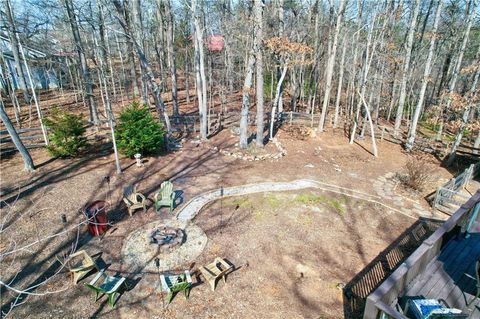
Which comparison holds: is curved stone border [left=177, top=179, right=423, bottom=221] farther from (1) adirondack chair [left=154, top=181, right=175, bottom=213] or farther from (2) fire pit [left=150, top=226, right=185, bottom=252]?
(2) fire pit [left=150, top=226, right=185, bottom=252]

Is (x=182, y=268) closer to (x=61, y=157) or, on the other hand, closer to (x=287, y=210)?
(x=287, y=210)

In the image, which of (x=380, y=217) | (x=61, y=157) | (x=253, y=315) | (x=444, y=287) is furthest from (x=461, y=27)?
(x=61, y=157)

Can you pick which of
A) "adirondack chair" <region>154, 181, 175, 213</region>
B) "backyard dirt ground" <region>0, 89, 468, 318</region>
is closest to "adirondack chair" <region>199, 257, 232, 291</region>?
"backyard dirt ground" <region>0, 89, 468, 318</region>

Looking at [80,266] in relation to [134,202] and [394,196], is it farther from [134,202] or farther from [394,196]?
[394,196]

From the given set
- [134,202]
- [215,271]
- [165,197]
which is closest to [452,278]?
[215,271]

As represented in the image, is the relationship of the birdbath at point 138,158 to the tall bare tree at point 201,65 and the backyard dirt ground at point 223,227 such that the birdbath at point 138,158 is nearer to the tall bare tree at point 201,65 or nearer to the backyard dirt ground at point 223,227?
the backyard dirt ground at point 223,227

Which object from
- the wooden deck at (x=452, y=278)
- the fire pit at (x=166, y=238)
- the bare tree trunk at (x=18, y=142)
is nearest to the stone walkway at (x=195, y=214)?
the fire pit at (x=166, y=238)
